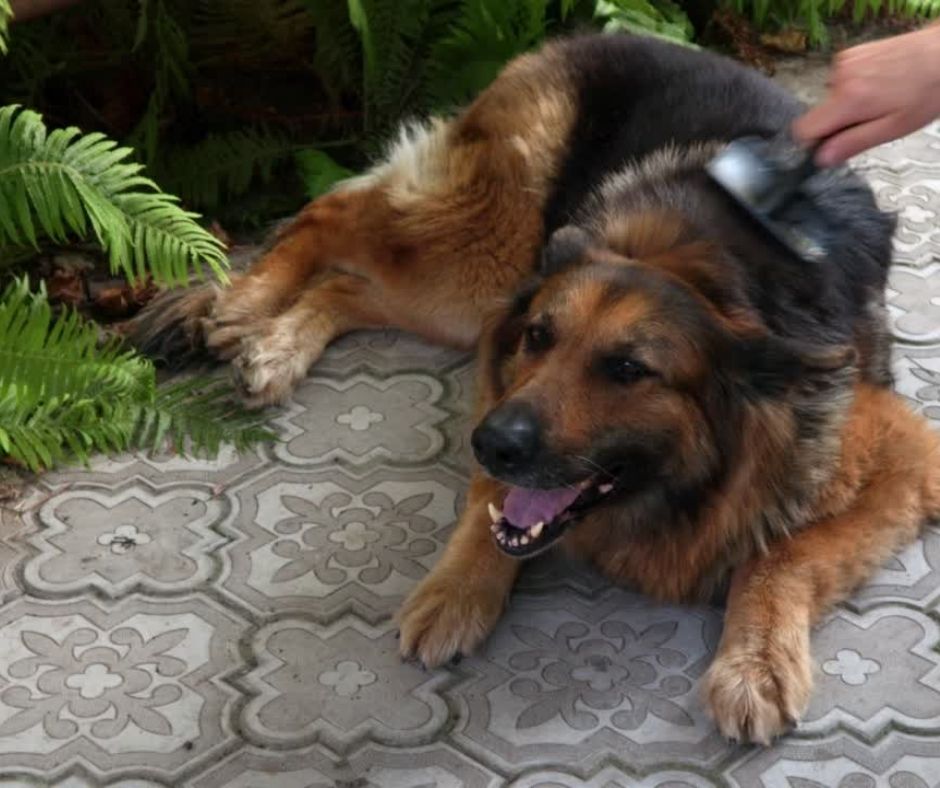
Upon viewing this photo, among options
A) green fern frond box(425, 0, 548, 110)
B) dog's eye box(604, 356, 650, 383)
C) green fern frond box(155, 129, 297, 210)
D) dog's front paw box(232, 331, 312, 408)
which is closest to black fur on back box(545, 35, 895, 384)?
dog's eye box(604, 356, 650, 383)

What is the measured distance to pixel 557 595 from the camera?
3.56 meters

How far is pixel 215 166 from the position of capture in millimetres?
5125

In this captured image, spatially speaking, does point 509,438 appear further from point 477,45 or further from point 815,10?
point 815,10

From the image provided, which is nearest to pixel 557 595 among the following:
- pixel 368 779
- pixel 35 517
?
pixel 368 779

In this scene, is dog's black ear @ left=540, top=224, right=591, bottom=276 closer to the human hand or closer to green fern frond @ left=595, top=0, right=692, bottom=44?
the human hand

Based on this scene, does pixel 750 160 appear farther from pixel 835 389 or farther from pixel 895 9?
pixel 895 9

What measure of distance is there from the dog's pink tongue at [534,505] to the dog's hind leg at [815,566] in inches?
20.5

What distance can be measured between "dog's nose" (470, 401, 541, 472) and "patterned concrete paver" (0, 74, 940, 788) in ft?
1.99

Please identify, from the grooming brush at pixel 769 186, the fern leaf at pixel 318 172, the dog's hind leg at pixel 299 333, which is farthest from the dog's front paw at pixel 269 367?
the grooming brush at pixel 769 186

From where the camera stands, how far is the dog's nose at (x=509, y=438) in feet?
9.88

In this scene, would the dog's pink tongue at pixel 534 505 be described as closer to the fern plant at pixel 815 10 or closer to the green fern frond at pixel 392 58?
the green fern frond at pixel 392 58

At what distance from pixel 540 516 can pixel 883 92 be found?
1.26 meters

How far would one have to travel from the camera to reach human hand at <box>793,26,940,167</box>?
102 inches

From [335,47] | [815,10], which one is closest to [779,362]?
[335,47]
